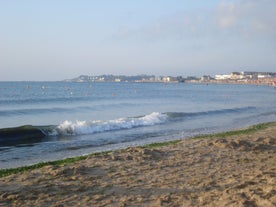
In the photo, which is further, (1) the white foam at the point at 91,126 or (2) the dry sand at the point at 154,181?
(1) the white foam at the point at 91,126

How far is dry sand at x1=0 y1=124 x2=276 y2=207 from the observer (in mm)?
6512

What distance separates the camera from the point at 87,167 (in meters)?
9.15

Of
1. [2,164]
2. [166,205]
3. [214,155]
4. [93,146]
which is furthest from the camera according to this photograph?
[93,146]

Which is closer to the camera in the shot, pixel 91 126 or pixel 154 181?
pixel 154 181

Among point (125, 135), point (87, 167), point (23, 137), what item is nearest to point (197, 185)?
point (87, 167)

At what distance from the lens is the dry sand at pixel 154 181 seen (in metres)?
6.51

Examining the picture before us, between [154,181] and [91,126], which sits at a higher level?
[154,181]

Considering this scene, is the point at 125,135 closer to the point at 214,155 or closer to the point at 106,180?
the point at 214,155

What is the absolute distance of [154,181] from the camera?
787 centimetres

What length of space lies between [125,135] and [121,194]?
1234 cm

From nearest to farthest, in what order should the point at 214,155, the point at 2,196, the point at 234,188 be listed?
the point at 2,196
the point at 234,188
the point at 214,155

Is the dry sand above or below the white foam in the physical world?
above

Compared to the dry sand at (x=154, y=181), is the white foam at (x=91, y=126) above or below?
below

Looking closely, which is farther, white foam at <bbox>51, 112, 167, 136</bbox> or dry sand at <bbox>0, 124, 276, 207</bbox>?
white foam at <bbox>51, 112, 167, 136</bbox>
